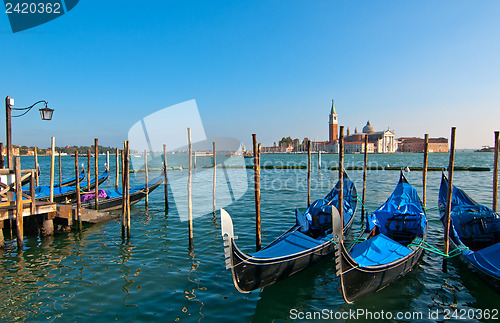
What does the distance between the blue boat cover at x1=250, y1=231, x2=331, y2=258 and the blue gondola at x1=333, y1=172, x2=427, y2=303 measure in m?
0.69

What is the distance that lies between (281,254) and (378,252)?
1499 millimetres

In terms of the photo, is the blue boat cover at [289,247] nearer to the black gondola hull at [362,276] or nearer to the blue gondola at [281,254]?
the blue gondola at [281,254]

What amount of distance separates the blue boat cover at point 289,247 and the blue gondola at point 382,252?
2.25 feet

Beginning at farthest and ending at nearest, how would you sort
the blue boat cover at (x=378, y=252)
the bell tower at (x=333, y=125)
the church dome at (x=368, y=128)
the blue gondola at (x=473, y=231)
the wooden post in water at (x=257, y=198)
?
the church dome at (x=368, y=128) < the bell tower at (x=333, y=125) < the wooden post in water at (x=257, y=198) < the blue gondola at (x=473, y=231) < the blue boat cover at (x=378, y=252)

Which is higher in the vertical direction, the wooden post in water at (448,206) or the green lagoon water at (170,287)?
the wooden post in water at (448,206)

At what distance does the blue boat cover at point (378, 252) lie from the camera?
4332mm

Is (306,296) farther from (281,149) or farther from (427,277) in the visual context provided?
(281,149)

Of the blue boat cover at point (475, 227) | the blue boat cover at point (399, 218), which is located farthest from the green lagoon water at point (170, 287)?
the blue boat cover at point (399, 218)

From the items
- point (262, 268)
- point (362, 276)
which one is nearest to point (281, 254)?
point (262, 268)

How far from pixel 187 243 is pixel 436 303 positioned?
15.9 ft

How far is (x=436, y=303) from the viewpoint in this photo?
4.16m

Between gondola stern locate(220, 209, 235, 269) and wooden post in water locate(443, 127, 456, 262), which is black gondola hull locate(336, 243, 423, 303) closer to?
wooden post in water locate(443, 127, 456, 262)

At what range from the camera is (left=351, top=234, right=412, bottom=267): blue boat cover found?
14.2 ft

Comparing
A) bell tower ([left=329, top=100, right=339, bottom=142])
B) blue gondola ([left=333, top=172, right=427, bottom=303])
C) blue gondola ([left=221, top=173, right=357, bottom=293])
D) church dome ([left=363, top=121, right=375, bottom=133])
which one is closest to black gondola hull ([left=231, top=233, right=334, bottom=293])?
blue gondola ([left=221, top=173, right=357, bottom=293])
